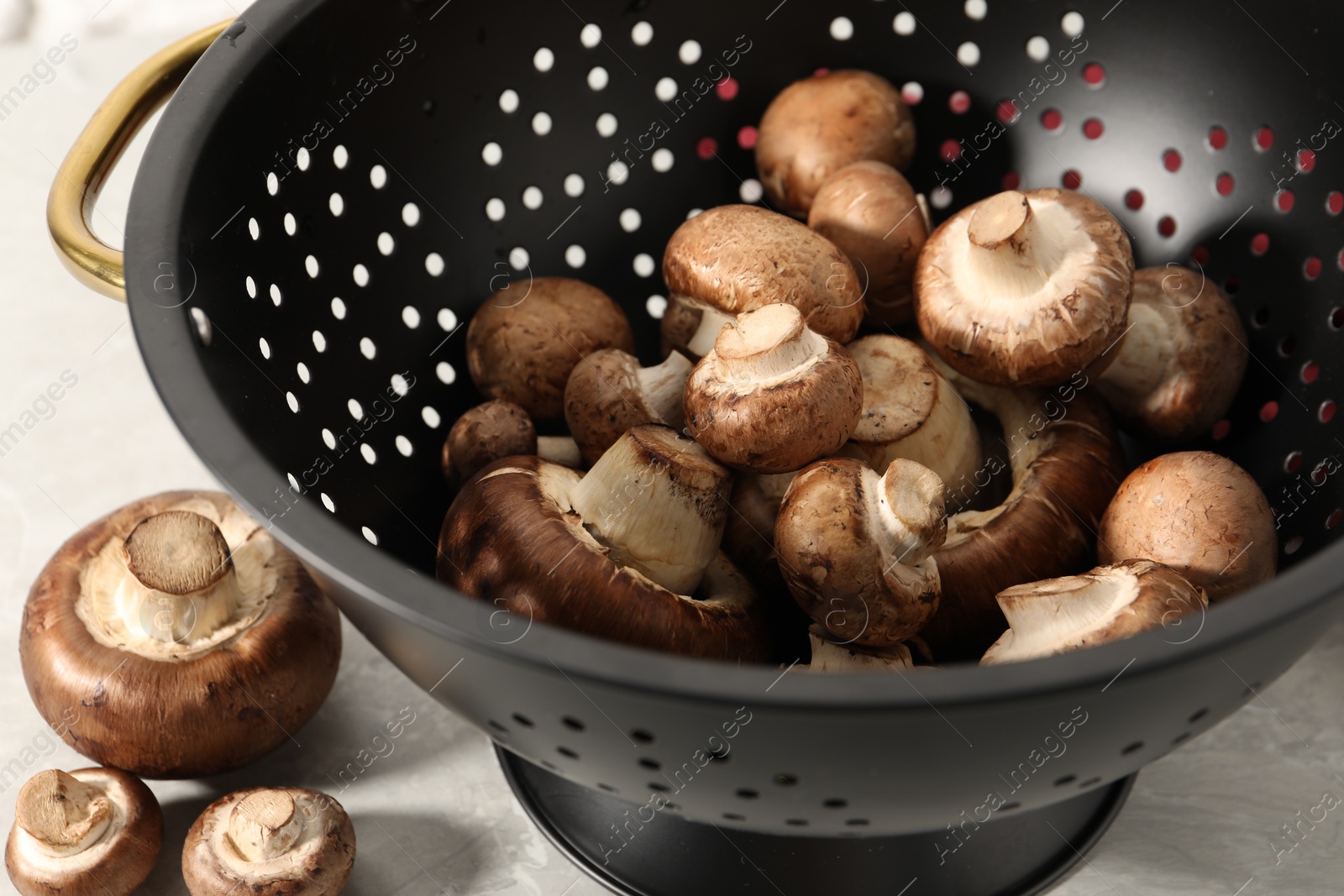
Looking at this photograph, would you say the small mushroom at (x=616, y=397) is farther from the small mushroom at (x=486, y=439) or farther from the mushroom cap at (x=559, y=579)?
the mushroom cap at (x=559, y=579)

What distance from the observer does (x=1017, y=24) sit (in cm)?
141

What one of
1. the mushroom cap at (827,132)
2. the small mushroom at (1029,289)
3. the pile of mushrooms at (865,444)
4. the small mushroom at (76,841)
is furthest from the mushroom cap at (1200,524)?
the small mushroom at (76,841)

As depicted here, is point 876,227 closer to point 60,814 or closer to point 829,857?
point 829,857

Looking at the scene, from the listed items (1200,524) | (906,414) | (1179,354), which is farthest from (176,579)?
(1179,354)

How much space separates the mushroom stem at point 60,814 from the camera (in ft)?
3.42

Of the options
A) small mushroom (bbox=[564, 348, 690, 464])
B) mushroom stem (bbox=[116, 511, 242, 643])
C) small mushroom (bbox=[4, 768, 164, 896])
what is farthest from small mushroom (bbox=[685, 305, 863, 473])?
small mushroom (bbox=[4, 768, 164, 896])

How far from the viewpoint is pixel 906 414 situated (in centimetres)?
113

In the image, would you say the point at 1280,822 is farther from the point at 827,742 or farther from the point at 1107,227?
the point at 827,742

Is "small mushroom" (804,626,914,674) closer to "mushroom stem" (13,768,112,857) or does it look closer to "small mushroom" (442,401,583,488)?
"small mushroom" (442,401,583,488)

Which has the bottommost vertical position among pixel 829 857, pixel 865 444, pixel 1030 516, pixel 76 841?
pixel 829 857

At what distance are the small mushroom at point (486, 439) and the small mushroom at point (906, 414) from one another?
0.32 meters

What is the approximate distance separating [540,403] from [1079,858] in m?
0.72

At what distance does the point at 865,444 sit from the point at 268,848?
2.14ft

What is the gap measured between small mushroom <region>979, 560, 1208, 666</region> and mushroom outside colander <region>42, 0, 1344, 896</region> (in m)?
0.09
